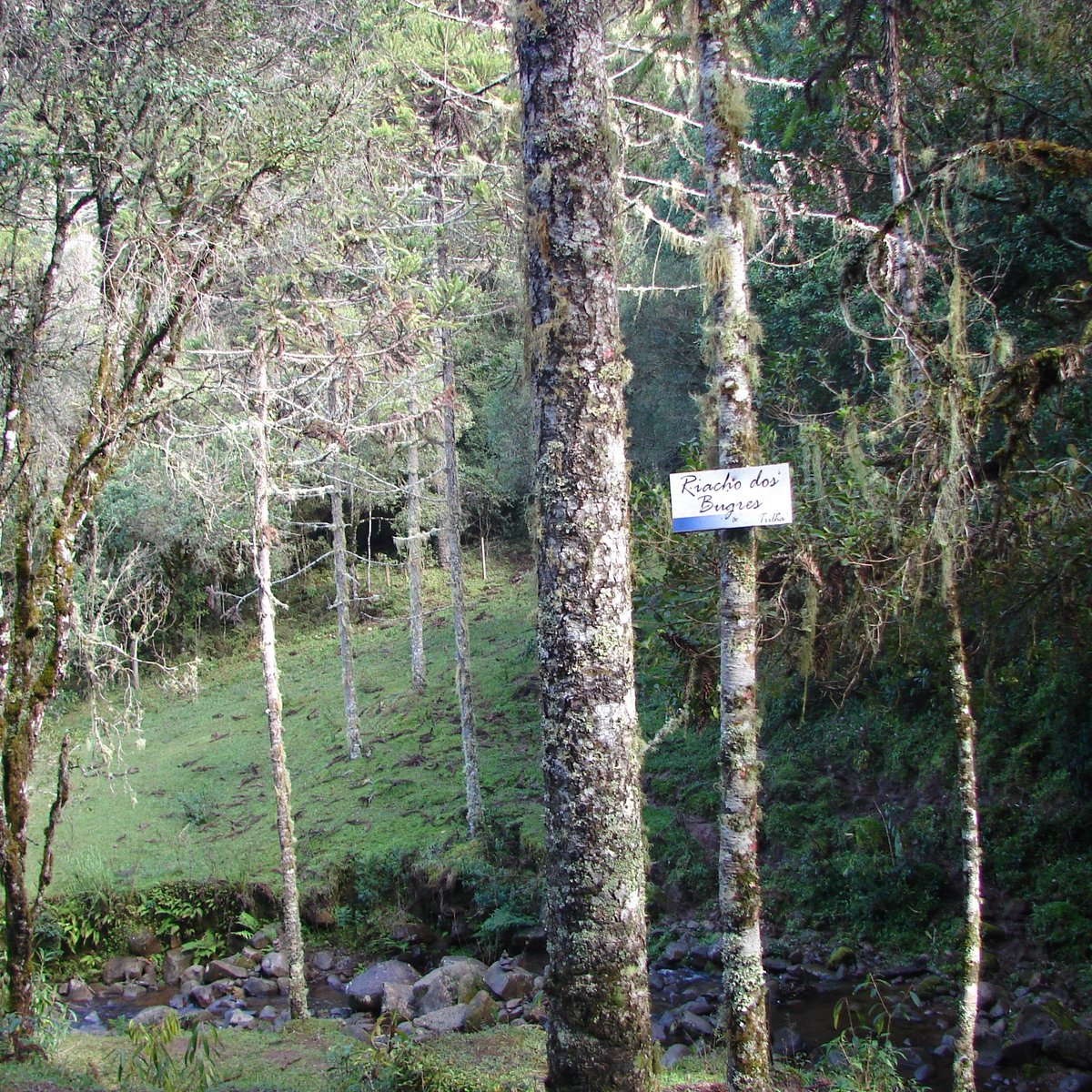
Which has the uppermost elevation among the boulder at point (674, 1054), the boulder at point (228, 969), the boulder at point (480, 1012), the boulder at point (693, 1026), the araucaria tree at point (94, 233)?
the araucaria tree at point (94, 233)

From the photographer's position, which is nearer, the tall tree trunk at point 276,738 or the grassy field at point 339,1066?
the grassy field at point 339,1066

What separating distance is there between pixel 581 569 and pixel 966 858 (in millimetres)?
3254

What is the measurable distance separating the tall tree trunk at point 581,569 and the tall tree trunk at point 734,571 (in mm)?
950

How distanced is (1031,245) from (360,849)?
35.9 ft

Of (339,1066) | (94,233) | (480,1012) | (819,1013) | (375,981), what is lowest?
(375,981)

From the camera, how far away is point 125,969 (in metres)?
10.7

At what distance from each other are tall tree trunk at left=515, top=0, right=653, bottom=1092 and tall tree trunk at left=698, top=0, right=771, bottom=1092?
0.95 m

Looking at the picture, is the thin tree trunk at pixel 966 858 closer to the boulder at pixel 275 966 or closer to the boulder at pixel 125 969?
the boulder at pixel 275 966

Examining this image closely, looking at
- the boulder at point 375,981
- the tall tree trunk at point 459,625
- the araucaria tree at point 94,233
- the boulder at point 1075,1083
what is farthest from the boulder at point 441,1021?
the boulder at point 1075,1083

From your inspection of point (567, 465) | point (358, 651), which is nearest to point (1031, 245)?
point (567, 465)

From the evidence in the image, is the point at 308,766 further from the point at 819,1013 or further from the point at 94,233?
the point at 94,233

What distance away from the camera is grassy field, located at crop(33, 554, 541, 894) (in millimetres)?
12375

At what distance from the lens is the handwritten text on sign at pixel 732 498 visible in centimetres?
377

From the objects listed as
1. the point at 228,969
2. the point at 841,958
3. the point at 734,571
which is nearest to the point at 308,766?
the point at 228,969
